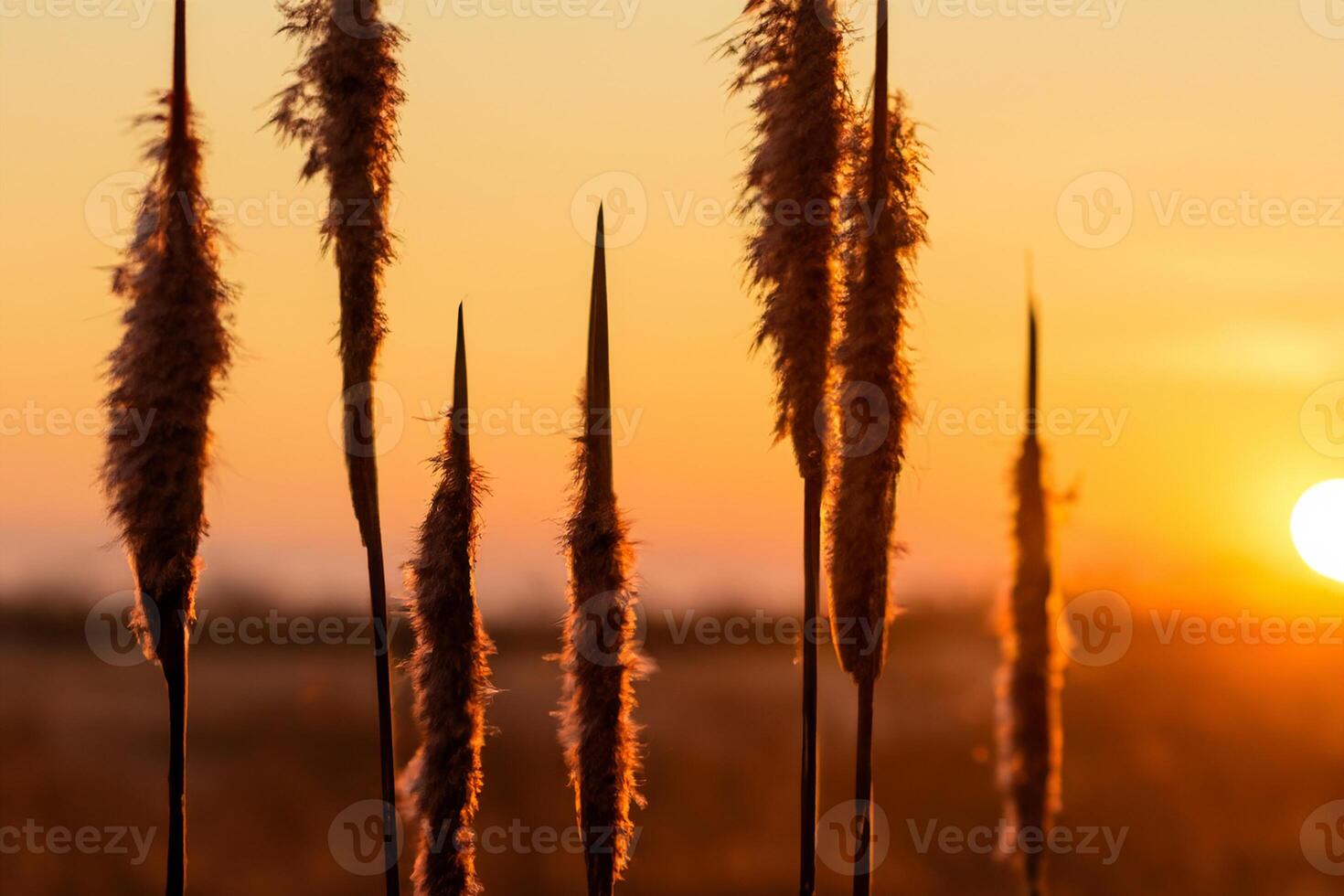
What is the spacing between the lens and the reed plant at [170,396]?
308 inches

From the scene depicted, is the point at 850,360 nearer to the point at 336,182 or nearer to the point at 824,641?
the point at 824,641

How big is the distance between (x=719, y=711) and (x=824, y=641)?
26.0 m

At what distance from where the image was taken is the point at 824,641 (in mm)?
8547

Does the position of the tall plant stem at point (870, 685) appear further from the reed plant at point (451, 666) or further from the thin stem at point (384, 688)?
the thin stem at point (384, 688)

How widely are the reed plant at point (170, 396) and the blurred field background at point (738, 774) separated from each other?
442 inches
